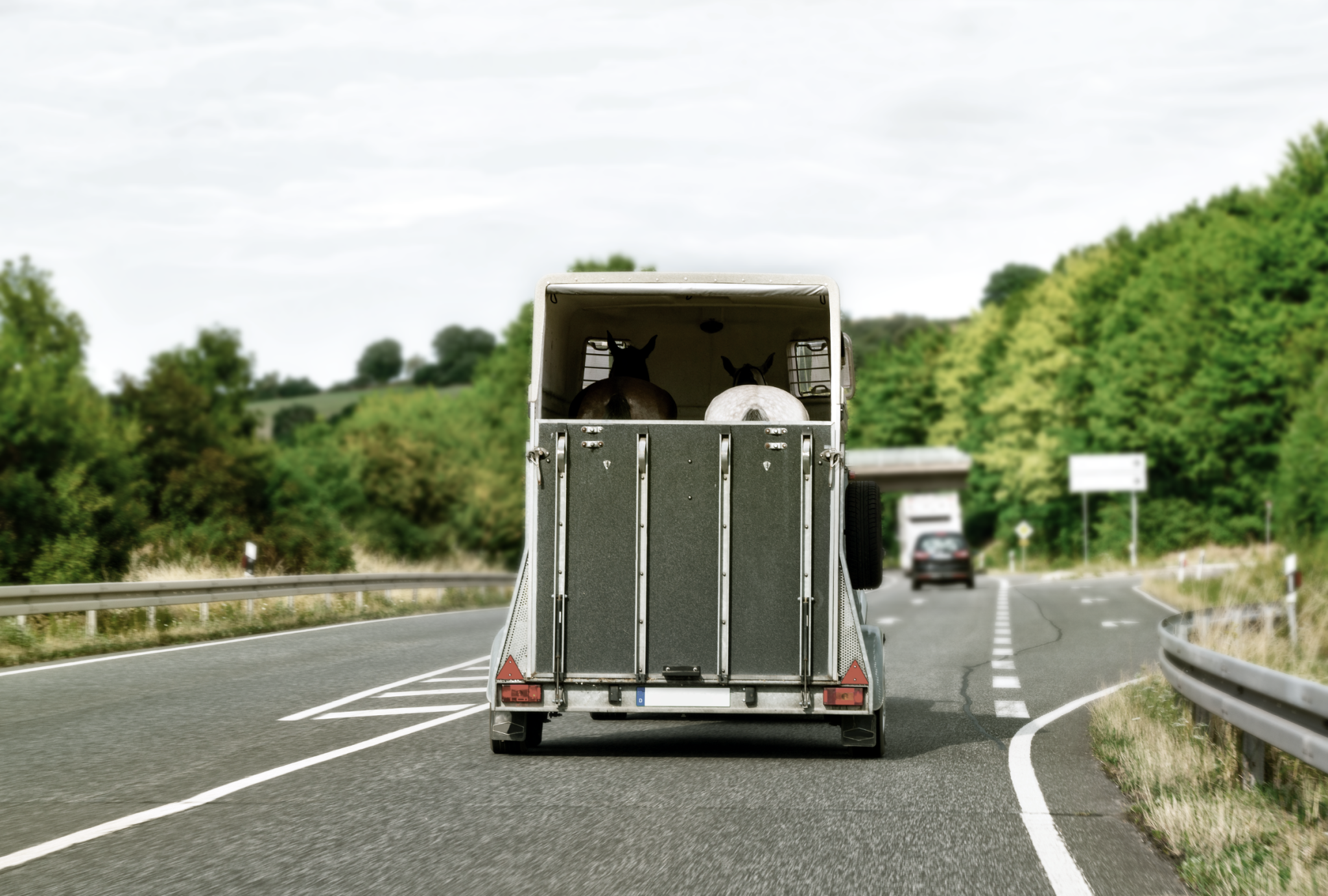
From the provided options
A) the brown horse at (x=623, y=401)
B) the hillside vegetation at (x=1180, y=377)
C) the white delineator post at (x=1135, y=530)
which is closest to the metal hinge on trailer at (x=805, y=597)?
the brown horse at (x=623, y=401)

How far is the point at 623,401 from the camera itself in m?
9.59

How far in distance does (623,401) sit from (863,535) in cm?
178

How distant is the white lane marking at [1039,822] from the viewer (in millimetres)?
5715

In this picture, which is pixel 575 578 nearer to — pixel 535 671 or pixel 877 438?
pixel 535 671

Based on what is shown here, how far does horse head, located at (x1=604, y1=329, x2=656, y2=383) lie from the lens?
10.3 meters

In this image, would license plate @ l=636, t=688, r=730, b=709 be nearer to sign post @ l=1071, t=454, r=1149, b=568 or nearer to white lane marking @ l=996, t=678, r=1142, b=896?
white lane marking @ l=996, t=678, r=1142, b=896

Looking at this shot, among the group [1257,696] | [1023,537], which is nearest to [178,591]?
[1257,696]

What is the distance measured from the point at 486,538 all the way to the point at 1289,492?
3380 cm

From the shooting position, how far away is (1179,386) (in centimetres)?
6544

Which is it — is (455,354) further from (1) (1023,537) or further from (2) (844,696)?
(2) (844,696)

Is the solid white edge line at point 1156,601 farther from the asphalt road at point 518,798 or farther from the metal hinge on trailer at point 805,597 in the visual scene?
the metal hinge on trailer at point 805,597

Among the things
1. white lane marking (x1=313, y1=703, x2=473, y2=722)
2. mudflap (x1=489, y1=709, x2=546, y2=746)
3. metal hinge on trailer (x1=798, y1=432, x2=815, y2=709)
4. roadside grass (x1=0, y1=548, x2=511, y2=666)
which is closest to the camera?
metal hinge on trailer (x1=798, y1=432, x2=815, y2=709)

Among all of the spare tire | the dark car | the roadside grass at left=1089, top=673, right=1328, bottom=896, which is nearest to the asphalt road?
the roadside grass at left=1089, top=673, right=1328, bottom=896

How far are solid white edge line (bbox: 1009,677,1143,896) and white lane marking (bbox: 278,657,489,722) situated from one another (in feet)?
16.5
